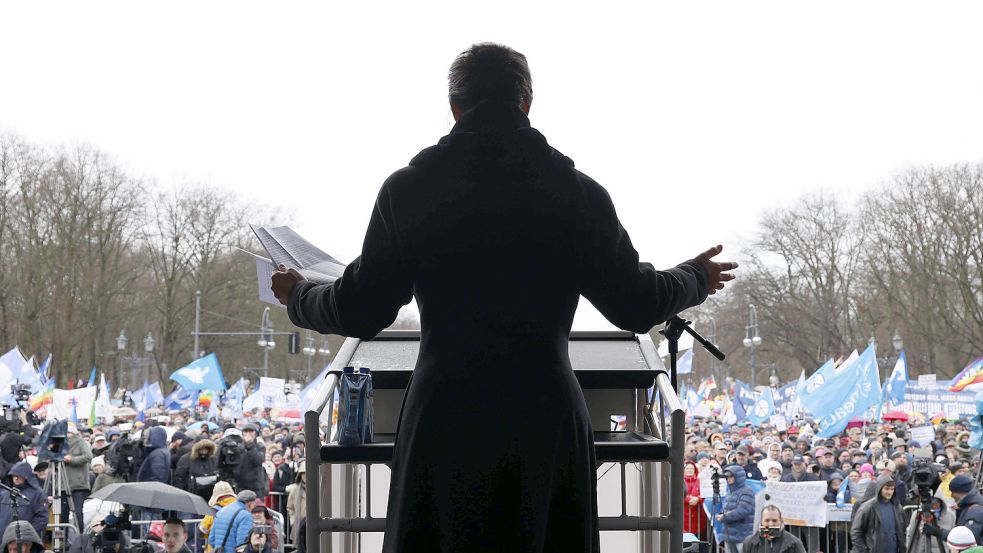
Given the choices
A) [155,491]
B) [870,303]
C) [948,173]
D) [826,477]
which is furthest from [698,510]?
[870,303]

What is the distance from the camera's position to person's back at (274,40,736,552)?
2650 mm

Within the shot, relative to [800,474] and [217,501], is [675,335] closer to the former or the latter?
[217,501]

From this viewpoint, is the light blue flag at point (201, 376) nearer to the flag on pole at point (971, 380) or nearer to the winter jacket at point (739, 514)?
the flag on pole at point (971, 380)

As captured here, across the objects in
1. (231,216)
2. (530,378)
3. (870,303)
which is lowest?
(530,378)

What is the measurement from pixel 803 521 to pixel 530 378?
12.3 metres

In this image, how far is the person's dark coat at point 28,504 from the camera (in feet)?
46.1

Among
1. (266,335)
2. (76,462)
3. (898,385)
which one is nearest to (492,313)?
(76,462)

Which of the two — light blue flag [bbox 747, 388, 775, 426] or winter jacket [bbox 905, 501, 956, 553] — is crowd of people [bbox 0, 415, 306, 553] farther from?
light blue flag [bbox 747, 388, 775, 426]

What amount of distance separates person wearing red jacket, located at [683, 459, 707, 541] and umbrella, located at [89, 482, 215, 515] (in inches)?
209

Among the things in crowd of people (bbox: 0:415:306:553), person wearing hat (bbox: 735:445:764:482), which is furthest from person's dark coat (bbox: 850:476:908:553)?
crowd of people (bbox: 0:415:306:553)

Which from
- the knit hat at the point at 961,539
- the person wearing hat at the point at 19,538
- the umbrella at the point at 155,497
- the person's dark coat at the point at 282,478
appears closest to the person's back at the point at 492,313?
the knit hat at the point at 961,539

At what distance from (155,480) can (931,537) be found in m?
9.86

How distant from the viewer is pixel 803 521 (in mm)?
14164

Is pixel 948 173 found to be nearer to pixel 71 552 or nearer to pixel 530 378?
pixel 71 552
